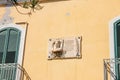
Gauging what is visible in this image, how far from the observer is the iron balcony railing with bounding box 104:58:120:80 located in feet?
29.6

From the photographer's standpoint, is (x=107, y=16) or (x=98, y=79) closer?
(x=98, y=79)

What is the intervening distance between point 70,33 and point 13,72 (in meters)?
2.09

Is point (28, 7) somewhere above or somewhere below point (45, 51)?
above

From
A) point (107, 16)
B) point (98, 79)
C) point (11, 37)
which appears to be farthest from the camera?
point (11, 37)

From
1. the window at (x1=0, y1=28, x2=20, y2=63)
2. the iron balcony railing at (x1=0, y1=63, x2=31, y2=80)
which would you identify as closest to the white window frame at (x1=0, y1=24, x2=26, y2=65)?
the window at (x1=0, y1=28, x2=20, y2=63)

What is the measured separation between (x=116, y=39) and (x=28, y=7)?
3.10 m

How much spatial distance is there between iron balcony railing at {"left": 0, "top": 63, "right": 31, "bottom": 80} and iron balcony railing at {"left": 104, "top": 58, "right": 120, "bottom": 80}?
2.35m

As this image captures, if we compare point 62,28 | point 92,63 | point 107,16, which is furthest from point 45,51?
point 107,16

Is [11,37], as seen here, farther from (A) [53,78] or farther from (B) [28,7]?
(A) [53,78]

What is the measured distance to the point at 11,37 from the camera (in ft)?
34.7

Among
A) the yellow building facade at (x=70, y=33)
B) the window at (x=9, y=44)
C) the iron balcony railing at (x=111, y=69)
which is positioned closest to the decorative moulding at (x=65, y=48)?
the yellow building facade at (x=70, y=33)

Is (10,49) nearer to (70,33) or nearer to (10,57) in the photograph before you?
(10,57)

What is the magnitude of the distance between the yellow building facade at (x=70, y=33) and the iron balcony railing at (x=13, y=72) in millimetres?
166

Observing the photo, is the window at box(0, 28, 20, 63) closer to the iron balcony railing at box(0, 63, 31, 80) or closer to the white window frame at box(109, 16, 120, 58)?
the iron balcony railing at box(0, 63, 31, 80)
